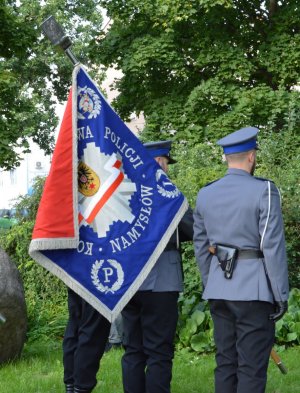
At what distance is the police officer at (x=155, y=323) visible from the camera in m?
5.57

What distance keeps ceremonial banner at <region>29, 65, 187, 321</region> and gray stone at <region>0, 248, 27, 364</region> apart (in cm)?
225

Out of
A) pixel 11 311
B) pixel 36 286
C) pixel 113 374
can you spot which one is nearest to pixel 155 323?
pixel 113 374

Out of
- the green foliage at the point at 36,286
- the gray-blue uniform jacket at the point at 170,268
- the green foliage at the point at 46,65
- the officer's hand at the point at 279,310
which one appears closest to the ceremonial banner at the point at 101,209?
the gray-blue uniform jacket at the point at 170,268

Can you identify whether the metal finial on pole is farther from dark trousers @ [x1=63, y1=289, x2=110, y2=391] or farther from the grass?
the grass

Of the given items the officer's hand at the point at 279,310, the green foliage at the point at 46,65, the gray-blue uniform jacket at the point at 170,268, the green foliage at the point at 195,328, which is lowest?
the green foliage at the point at 195,328

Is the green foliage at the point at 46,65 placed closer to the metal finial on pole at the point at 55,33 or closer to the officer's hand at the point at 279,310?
the metal finial on pole at the point at 55,33

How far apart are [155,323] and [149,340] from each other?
131 millimetres

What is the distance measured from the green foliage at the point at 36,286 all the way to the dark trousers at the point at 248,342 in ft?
15.3

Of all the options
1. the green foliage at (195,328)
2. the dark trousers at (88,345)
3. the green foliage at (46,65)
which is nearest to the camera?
the dark trousers at (88,345)

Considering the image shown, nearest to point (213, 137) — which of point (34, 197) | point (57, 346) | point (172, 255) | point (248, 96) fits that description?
point (248, 96)

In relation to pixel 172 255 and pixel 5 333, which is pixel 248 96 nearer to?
pixel 5 333

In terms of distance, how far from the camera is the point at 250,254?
16.3 feet

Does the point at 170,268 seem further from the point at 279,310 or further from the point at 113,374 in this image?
the point at 113,374

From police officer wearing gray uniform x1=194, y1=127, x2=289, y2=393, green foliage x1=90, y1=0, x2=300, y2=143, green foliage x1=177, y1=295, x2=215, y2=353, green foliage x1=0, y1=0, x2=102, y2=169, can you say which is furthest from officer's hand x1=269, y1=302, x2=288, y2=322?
green foliage x1=0, y1=0, x2=102, y2=169
